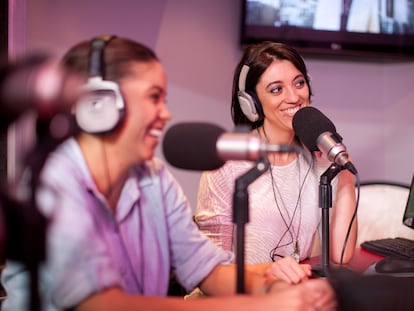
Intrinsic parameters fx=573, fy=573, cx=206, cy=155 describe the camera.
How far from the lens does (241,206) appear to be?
2.73 feet

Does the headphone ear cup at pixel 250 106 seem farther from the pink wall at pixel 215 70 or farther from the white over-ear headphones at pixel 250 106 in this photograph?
the pink wall at pixel 215 70

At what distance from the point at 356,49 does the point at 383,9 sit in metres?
0.22

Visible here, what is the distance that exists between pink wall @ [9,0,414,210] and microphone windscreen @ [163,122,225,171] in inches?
35.4

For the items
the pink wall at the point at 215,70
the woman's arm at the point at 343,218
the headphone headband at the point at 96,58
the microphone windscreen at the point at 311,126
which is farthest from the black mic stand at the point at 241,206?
the pink wall at the point at 215,70

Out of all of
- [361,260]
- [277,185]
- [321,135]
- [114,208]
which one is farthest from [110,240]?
[361,260]

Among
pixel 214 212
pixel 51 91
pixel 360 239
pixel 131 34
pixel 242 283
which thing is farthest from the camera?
pixel 131 34

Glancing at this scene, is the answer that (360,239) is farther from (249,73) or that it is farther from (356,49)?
(356,49)

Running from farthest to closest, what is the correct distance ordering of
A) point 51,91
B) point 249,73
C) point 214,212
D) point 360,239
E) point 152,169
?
point 360,239, point 249,73, point 214,212, point 152,169, point 51,91

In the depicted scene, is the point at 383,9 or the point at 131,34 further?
the point at 383,9

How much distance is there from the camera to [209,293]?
39.3 inches

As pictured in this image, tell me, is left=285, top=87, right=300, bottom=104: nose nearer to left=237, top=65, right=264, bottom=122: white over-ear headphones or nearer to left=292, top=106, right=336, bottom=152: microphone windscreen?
left=237, top=65, right=264, bottom=122: white over-ear headphones

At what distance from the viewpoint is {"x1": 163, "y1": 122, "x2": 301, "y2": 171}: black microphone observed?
2.62ft

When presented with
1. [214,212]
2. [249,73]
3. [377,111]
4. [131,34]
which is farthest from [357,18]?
[214,212]

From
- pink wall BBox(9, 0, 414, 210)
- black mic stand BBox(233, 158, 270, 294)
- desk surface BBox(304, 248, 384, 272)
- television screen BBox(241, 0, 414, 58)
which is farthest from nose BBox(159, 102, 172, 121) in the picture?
television screen BBox(241, 0, 414, 58)
